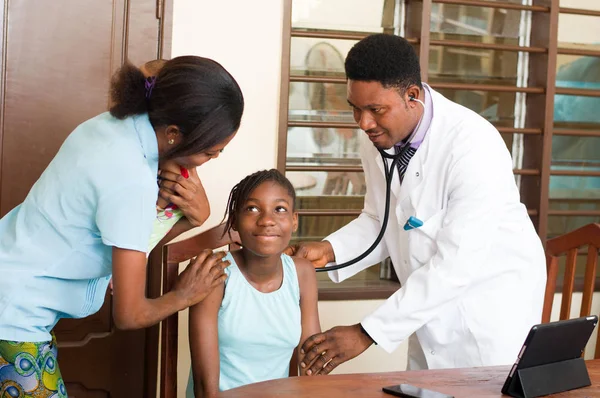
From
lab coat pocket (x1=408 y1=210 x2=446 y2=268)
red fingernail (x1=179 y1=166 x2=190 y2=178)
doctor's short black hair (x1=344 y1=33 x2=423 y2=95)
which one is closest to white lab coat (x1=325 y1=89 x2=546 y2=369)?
lab coat pocket (x1=408 y1=210 x2=446 y2=268)

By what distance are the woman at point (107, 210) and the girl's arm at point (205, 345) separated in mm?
147

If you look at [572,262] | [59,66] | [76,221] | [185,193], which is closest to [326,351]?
[185,193]

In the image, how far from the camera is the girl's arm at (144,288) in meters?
1.63

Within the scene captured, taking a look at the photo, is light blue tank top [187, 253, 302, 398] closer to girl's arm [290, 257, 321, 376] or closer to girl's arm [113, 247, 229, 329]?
girl's arm [290, 257, 321, 376]

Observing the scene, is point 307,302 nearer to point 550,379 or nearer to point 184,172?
point 184,172

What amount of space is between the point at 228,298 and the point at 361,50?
2.29 feet

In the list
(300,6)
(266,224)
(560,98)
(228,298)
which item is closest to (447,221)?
(266,224)

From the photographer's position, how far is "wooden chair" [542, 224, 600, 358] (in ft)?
7.30

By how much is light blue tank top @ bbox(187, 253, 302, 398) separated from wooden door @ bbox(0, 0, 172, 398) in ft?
3.33

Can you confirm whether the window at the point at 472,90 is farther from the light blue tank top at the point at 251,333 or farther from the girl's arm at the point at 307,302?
the light blue tank top at the point at 251,333

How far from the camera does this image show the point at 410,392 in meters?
1.41

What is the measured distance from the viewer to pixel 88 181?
1618 mm

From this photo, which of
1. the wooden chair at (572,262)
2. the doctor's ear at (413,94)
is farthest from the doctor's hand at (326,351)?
the wooden chair at (572,262)

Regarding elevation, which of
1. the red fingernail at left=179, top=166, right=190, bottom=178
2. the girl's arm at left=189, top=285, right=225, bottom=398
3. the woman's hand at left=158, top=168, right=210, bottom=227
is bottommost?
the girl's arm at left=189, top=285, right=225, bottom=398
